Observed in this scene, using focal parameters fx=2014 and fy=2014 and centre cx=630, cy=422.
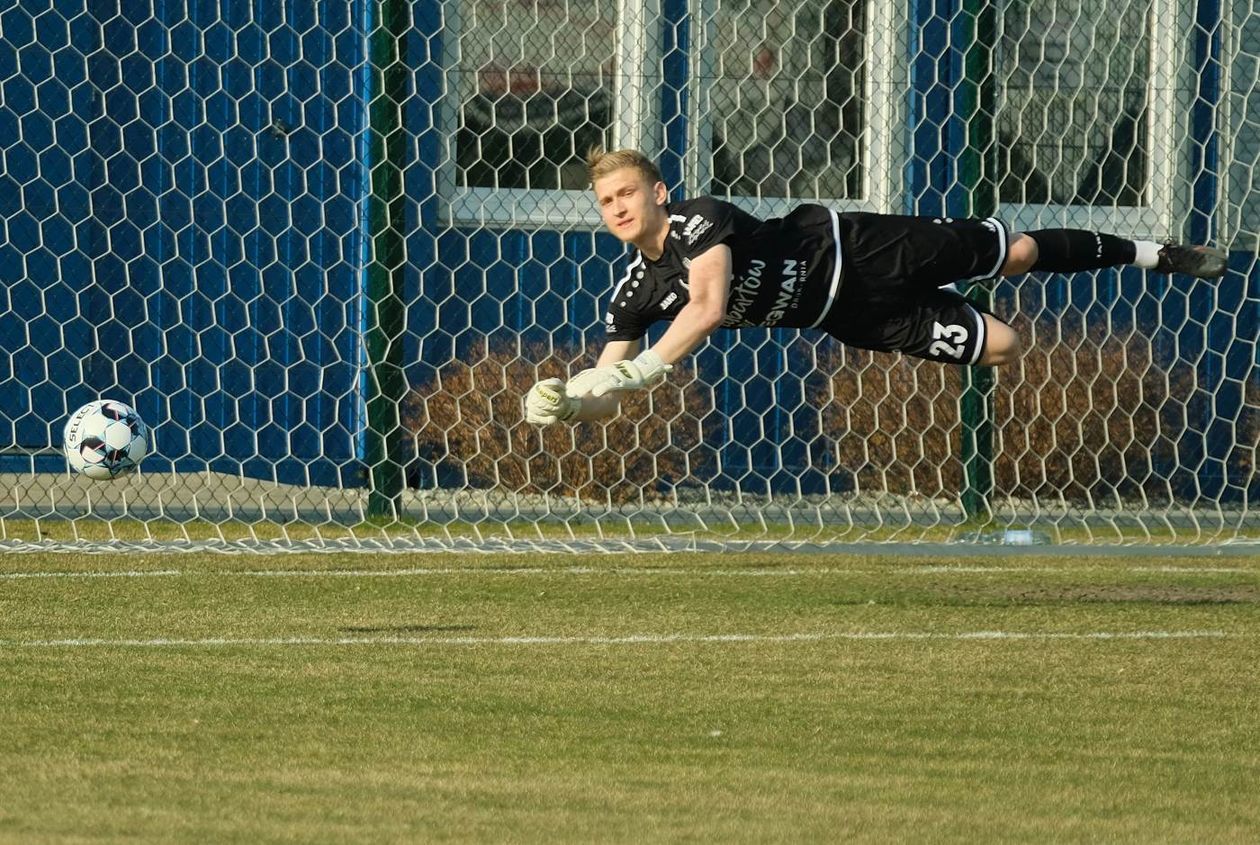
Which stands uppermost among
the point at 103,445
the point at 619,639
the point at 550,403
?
the point at 550,403

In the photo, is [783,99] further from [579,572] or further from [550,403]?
[550,403]

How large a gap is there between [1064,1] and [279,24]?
4565 millimetres

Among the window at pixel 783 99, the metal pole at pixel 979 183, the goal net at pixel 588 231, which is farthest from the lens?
the window at pixel 783 99

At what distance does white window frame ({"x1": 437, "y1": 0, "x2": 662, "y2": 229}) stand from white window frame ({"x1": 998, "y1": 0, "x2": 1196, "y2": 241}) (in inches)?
79.7

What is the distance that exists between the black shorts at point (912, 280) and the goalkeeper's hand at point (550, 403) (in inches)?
57.6

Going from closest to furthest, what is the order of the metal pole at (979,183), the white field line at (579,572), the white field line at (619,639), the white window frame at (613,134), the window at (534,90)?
1. the white field line at (619,639)
2. the white field line at (579,572)
3. the metal pole at (979,183)
4. the white window frame at (613,134)
5. the window at (534,90)

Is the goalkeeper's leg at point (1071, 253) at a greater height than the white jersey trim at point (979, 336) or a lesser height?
greater

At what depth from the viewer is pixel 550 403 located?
243 inches

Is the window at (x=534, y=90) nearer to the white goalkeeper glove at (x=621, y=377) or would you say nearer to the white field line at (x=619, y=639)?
the white goalkeeper glove at (x=621, y=377)

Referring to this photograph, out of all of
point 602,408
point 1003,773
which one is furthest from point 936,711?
point 602,408

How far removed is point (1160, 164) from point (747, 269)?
→ 533cm

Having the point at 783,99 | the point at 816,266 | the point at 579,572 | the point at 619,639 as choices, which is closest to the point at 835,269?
the point at 816,266

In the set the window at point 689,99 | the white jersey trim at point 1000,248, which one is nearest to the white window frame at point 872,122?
the window at point 689,99

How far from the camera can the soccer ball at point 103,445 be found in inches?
312
